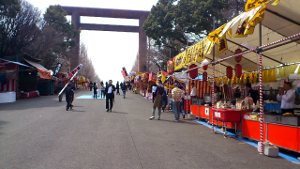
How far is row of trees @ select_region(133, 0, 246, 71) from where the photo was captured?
72.4 ft

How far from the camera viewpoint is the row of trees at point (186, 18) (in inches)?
869

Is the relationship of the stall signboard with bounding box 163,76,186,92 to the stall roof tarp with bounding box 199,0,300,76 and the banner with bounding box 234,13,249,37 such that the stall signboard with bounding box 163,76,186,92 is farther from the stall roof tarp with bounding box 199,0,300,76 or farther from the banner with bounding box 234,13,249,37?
the banner with bounding box 234,13,249,37

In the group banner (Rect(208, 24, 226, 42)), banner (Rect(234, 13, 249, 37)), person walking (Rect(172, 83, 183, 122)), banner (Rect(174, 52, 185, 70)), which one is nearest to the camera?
banner (Rect(234, 13, 249, 37))

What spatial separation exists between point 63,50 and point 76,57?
36.1ft

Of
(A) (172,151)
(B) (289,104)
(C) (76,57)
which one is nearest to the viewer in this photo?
(A) (172,151)

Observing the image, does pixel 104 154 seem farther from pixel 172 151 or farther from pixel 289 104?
pixel 289 104

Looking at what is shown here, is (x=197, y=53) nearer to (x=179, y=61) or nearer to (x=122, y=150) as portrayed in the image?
(x=179, y=61)

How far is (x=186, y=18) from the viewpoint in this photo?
24.1 m

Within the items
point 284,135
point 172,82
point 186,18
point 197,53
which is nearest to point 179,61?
point 172,82

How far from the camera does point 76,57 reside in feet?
168

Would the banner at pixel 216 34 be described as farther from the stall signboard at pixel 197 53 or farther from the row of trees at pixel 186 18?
the row of trees at pixel 186 18

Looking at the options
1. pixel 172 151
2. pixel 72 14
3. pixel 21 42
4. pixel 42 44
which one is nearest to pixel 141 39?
pixel 72 14

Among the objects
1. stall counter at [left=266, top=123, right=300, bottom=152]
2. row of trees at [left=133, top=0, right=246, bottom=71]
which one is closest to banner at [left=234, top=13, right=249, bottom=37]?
stall counter at [left=266, top=123, right=300, bottom=152]

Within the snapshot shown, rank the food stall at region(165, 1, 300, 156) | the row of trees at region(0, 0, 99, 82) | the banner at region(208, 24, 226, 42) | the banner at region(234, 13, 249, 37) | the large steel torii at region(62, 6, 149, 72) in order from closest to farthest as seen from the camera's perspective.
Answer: the food stall at region(165, 1, 300, 156) → the banner at region(234, 13, 249, 37) → the banner at region(208, 24, 226, 42) → the row of trees at region(0, 0, 99, 82) → the large steel torii at region(62, 6, 149, 72)
